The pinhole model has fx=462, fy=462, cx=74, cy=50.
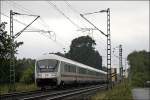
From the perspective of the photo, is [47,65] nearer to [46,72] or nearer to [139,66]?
[46,72]

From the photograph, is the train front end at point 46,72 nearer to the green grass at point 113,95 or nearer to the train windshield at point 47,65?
the train windshield at point 47,65

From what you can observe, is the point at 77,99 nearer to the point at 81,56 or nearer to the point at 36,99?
the point at 36,99

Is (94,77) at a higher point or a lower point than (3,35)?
lower

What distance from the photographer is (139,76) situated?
375 feet

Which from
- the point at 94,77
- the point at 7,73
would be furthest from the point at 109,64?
the point at 94,77

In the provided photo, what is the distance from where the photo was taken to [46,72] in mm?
40969

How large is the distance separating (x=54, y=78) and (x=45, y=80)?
82 centimetres

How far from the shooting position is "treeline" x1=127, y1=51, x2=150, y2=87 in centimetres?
11350

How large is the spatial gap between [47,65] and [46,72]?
0.70 m

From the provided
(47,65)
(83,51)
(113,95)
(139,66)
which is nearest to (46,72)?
(47,65)

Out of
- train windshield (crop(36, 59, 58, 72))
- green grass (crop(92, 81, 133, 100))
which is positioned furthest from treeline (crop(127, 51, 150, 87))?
green grass (crop(92, 81, 133, 100))

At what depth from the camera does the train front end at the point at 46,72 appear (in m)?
40.8

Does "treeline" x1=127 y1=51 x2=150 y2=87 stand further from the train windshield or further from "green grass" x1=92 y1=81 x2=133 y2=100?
"green grass" x1=92 y1=81 x2=133 y2=100

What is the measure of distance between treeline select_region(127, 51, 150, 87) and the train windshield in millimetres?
68044
